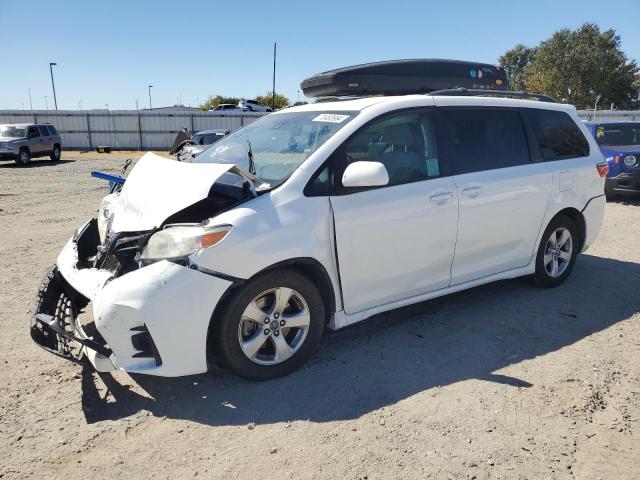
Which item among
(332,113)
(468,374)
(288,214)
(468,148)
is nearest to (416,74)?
(468,148)

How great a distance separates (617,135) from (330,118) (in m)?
9.66

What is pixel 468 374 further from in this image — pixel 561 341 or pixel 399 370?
pixel 561 341

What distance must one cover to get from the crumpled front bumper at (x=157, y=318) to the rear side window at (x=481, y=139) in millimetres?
2173

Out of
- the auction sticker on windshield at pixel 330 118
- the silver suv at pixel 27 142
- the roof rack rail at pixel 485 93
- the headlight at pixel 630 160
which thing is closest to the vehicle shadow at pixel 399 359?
the auction sticker on windshield at pixel 330 118

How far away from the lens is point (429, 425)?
112 inches

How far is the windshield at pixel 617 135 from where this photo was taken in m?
11.0

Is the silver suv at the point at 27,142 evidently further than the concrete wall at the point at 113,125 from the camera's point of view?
No

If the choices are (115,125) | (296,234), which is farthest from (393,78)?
(115,125)

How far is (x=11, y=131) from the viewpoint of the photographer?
22.1 m

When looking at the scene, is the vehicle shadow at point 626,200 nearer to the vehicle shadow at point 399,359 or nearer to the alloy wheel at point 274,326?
the vehicle shadow at point 399,359

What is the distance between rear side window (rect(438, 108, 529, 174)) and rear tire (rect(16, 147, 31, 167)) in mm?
22016

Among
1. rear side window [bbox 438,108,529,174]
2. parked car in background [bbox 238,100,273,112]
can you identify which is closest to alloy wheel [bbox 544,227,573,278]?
rear side window [bbox 438,108,529,174]

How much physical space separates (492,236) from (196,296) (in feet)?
8.40

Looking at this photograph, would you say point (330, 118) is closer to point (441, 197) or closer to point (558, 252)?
point (441, 197)
